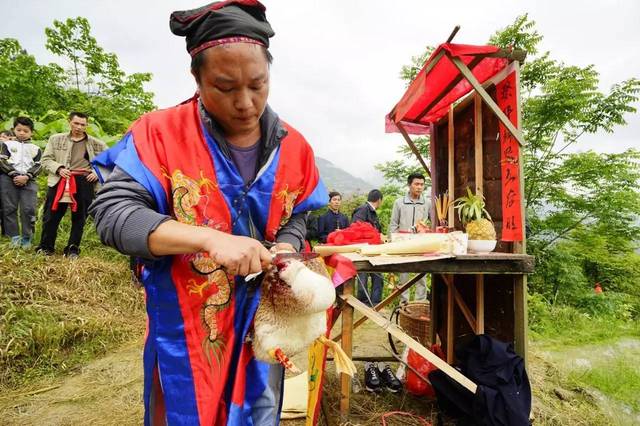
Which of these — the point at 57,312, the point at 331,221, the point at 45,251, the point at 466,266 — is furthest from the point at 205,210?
the point at 331,221

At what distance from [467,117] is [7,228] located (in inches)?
272

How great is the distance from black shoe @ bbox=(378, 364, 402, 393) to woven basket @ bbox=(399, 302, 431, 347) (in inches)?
25.2

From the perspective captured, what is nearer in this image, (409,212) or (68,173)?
(68,173)

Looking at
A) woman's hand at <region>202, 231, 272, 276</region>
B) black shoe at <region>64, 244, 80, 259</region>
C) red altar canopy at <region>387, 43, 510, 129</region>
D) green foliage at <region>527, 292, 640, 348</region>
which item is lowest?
green foliage at <region>527, 292, 640, 348</region>

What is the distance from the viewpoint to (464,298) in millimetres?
3693

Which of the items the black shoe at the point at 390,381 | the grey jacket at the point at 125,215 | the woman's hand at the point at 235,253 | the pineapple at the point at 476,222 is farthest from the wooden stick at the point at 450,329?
the grey jacket at the point at 125,215

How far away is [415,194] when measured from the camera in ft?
21.5

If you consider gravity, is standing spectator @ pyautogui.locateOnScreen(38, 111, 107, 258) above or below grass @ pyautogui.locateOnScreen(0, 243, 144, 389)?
above

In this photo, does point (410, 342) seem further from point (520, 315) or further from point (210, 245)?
point (210, 245)

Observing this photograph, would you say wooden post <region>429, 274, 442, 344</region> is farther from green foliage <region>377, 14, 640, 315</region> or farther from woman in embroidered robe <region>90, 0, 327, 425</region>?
green foliage <region>377, 14, 640, 315</region>

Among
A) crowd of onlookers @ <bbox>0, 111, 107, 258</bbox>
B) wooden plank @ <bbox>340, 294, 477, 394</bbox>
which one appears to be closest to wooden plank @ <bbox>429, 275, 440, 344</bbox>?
wooden plank @ <bbox>340, 294, 477, 394</bbox>

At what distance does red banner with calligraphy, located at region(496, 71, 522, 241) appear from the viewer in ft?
9.32

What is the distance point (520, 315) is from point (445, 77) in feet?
7.21

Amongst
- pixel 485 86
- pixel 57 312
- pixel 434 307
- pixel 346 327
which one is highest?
pixel 485 86
